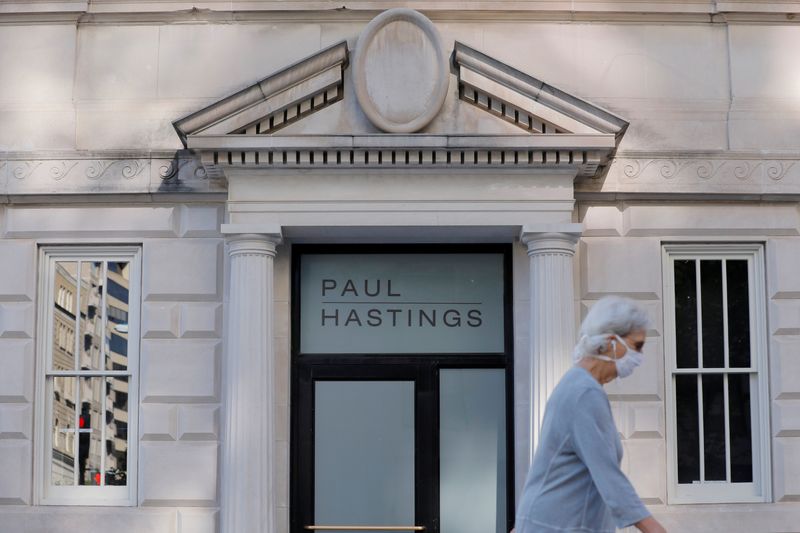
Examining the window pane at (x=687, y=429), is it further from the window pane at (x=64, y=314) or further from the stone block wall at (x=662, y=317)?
the window pane at (x=64, y=314)

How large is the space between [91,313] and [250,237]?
1665 millimetres

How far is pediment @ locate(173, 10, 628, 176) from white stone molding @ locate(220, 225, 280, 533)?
71 cm

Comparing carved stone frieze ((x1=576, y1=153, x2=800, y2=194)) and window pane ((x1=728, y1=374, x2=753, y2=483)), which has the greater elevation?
carved stone frieze ((x1=576, y1=153, x2=800, y2=194))

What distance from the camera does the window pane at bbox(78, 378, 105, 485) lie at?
33.7ft

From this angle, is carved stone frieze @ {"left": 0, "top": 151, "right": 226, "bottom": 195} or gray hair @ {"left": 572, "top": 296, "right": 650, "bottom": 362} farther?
carved stone frieze @ {"left": 0, "top": 151, "right": 226, "bottom": 195}

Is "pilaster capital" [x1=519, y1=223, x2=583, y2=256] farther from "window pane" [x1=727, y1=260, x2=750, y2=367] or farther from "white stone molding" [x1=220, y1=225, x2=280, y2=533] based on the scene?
"white stone molding" [x1=220, y1=225, x2=280, y2=533]

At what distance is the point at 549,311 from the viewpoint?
959 cm

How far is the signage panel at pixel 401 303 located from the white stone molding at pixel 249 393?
715mm

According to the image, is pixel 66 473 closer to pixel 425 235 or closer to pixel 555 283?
pixel 425 235

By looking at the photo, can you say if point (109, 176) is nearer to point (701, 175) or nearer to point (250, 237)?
point (250, 237)

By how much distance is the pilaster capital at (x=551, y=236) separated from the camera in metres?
9.63

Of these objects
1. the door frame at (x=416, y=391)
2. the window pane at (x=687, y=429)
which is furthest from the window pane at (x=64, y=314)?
the window pane at (x=687, y=429)

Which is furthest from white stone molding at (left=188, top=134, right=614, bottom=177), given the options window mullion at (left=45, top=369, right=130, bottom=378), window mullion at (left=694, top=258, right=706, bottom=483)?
window mullion at (left=45, top=369, right=130, bottom=378)

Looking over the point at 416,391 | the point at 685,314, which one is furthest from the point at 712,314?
the point at 416,391
